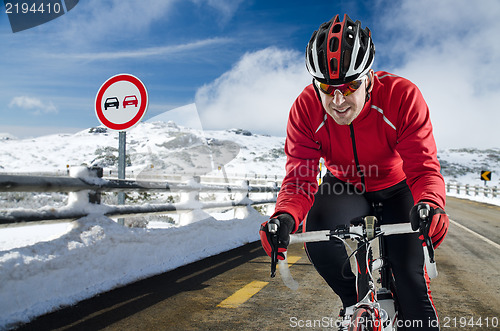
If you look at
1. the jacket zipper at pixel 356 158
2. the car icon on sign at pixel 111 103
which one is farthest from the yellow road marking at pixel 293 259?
the jacket zipper at pixel 356 158

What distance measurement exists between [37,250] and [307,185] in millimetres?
2647

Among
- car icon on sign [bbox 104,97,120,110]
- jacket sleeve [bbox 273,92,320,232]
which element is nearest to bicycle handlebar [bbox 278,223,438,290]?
jacket sleeve [bbox 273,92,320,232]

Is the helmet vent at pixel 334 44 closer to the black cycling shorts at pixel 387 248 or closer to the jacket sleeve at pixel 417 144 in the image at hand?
the jacket sleeve at pixel 417 144

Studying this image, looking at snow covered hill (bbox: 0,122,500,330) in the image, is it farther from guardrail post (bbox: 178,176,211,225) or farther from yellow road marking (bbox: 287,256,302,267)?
yellow road marking (bbox: 287,256,302,267)

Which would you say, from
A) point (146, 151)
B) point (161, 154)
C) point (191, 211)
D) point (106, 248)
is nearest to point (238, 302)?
point (106, 248)

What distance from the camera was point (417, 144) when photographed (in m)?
2.25

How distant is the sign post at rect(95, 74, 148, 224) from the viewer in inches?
242

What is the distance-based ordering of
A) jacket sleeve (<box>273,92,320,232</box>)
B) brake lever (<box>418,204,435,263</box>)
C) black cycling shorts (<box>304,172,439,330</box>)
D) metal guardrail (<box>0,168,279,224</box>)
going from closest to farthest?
brake lever (<box>418,204,435,263</box>), black cycling shorts (<box>304,172,439,330</box>), jacket sleeve (<box>273,92,320,232</box>), metal guardrail (<box>0,168,279,224</box>)

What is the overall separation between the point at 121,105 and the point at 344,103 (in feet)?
15.9

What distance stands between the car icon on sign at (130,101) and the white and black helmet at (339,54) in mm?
4525

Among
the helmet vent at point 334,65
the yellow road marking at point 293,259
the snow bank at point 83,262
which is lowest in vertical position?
the yellow road marking at point 293,259

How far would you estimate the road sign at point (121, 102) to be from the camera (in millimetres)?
6172

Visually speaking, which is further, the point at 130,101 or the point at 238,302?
the point at 130,101

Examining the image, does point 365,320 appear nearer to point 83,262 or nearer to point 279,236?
point 279,236
